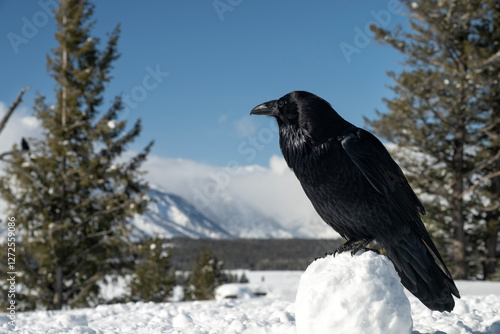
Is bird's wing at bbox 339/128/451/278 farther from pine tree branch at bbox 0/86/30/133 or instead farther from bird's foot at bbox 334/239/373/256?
pine tree branch at bbox 0/86/30/133

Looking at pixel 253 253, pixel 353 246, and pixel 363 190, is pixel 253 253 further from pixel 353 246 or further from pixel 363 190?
pixel 363 190

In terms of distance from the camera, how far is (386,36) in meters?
Result: 14.2

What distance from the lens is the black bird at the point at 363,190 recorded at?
3117 millimetres

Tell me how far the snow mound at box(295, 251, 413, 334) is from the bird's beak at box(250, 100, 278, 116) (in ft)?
4.45

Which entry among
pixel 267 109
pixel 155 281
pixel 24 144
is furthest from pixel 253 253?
pixel 267 109

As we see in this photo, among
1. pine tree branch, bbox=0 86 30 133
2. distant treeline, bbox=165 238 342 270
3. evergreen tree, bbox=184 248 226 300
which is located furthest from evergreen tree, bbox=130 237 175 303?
distant treeline, bbox=165 238 342 270

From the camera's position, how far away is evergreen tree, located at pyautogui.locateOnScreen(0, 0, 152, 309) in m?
12.7

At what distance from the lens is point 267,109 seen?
348 centimetres

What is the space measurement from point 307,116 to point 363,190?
2.35 ft

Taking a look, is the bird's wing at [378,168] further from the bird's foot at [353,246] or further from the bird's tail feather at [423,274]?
the bird's foot at [353,246]

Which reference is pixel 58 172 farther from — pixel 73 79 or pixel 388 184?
pixel 388 184

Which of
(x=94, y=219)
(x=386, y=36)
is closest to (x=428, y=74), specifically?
(x=386, y=36)

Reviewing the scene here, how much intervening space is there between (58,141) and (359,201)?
11.8 metres

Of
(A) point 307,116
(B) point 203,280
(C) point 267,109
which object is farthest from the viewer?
(B) point 203,280
